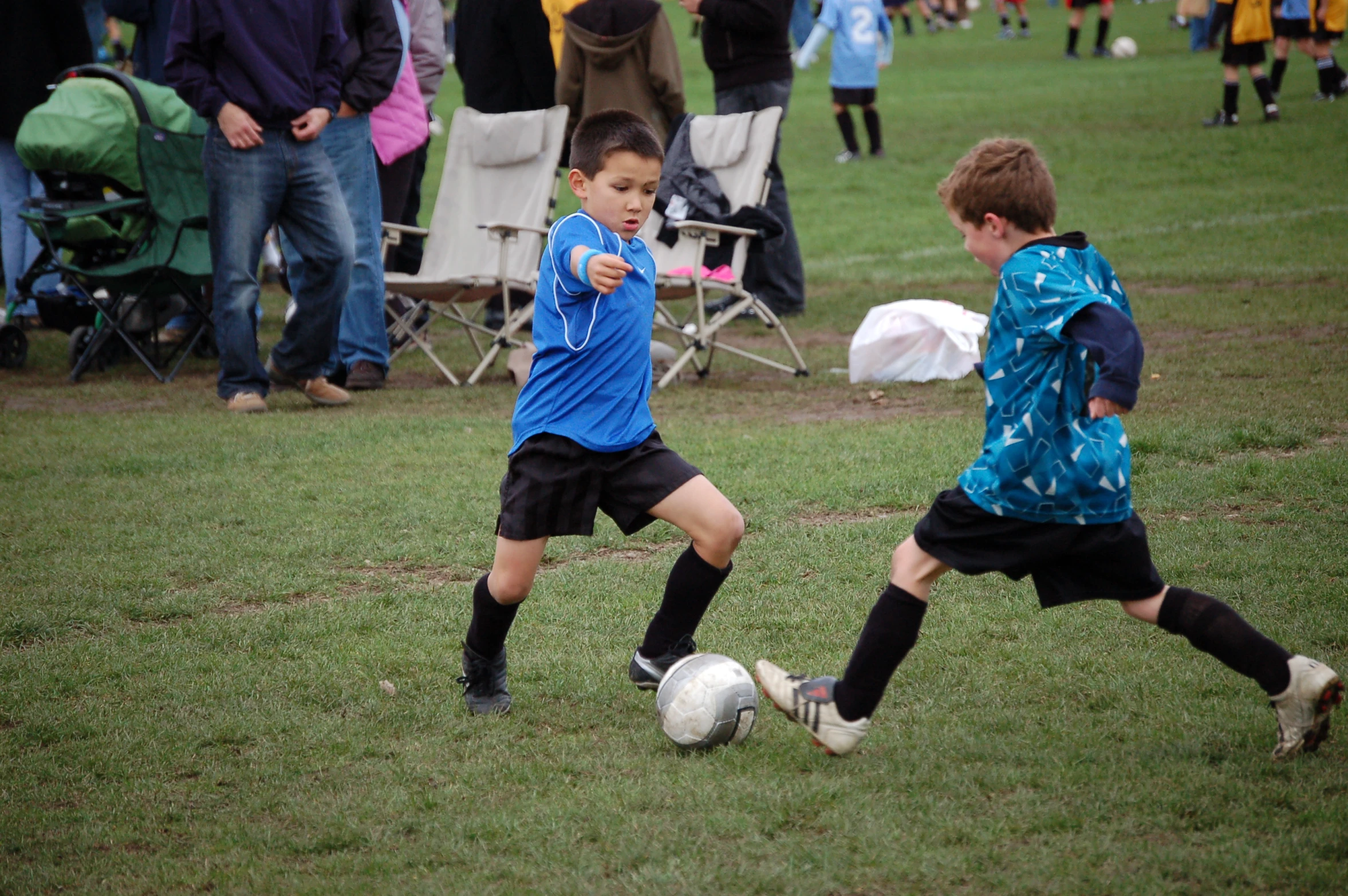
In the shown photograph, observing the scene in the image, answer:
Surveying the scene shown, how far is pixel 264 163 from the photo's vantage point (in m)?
6.86

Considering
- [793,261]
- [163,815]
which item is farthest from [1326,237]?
[163,815]

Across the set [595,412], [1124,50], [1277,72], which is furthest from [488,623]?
[1124,50]

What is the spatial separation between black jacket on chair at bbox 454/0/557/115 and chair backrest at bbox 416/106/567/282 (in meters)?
0.49

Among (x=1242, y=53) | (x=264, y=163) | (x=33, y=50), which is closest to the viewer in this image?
(x=264, y=163)

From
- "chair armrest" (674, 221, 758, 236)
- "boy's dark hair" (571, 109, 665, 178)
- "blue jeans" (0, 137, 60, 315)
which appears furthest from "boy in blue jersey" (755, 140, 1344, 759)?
"blue jeans" (0, 137, 60, 315)

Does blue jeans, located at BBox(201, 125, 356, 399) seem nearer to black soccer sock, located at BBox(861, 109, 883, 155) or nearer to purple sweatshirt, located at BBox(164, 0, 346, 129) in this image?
purple sweatshirt, located at BBox(164, 0, 346, 129)

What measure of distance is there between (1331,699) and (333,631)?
2.68 m

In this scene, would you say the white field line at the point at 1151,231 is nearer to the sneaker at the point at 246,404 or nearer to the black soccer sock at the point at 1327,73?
the sneaker at the point at 246,404

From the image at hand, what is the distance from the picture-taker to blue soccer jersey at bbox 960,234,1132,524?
288 cm

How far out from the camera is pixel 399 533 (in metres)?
5.03

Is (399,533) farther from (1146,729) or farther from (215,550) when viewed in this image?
(1146,729)

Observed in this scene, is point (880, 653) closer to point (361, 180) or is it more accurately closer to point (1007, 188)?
point (1007, 188)

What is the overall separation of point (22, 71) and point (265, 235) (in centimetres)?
350

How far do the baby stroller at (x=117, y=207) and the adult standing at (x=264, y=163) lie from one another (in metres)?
1.11
